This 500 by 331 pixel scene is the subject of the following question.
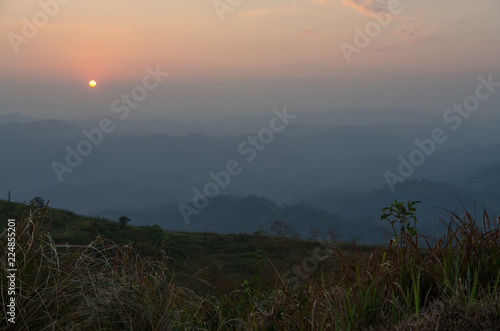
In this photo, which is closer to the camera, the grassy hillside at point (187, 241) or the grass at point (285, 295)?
the grass at point (285, 295)

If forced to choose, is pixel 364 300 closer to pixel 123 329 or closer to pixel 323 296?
pixel 323 296

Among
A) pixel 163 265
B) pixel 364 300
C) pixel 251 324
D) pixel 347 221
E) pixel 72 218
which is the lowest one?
pixel 251 324

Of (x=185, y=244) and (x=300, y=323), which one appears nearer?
(x=300, y=323)

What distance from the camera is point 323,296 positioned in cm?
388

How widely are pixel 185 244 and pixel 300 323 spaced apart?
105 ft

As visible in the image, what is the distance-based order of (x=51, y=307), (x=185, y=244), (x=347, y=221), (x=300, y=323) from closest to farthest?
(x=51, y=307)
(x=300, y=323)
(x=185, y=244)
(x=347, y=221)

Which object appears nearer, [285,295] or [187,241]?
[285,295]

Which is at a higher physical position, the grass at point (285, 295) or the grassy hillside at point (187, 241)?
the grassy hillside at point (187, 241)

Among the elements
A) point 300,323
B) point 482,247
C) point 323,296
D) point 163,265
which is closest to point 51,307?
point 163,265

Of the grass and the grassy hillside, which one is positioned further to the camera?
the grassy hillside

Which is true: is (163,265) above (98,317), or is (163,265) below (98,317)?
above

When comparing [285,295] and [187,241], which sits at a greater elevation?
[187,241]

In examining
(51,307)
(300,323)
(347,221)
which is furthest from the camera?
(347,221)

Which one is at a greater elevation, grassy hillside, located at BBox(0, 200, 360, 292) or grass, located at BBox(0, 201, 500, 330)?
grassy hillside, located at BBox(0, 200, 360, 292)
